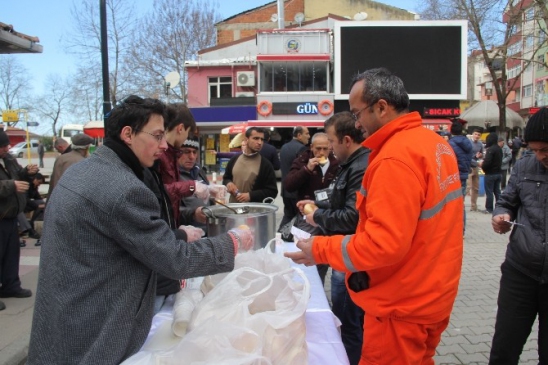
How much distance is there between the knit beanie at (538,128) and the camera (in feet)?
7.98

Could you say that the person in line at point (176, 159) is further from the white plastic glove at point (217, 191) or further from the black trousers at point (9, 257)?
the black trousers at point (9, 257)

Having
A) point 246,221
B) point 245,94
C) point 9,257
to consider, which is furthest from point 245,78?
point 246,221

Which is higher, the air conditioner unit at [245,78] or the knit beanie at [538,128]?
the air conditioner unit at [245,78]

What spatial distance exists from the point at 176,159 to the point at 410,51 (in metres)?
23.0

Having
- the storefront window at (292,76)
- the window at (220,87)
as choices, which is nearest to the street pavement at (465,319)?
the storefront window at (292,76)

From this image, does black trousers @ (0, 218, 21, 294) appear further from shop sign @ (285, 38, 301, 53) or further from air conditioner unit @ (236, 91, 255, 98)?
air conditioner unit @ (236, 91, 255, 98)

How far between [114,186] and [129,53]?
2824cm

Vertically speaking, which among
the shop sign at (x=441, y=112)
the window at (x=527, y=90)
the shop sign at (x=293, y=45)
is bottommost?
the shop sign at (x=441, y=112)

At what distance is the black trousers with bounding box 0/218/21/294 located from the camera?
4.75 metres

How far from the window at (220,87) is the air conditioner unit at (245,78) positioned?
1661mm

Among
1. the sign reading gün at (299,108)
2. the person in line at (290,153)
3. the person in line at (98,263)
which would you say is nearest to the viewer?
the person in line at (98,263)

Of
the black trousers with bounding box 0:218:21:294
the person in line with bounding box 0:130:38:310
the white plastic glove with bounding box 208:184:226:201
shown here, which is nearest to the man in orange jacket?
the white plastic glove with bounding box 208:184:226:201

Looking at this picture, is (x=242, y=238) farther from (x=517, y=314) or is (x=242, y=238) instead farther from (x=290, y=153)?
(x=290, y=153)

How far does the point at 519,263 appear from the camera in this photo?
261 cm
